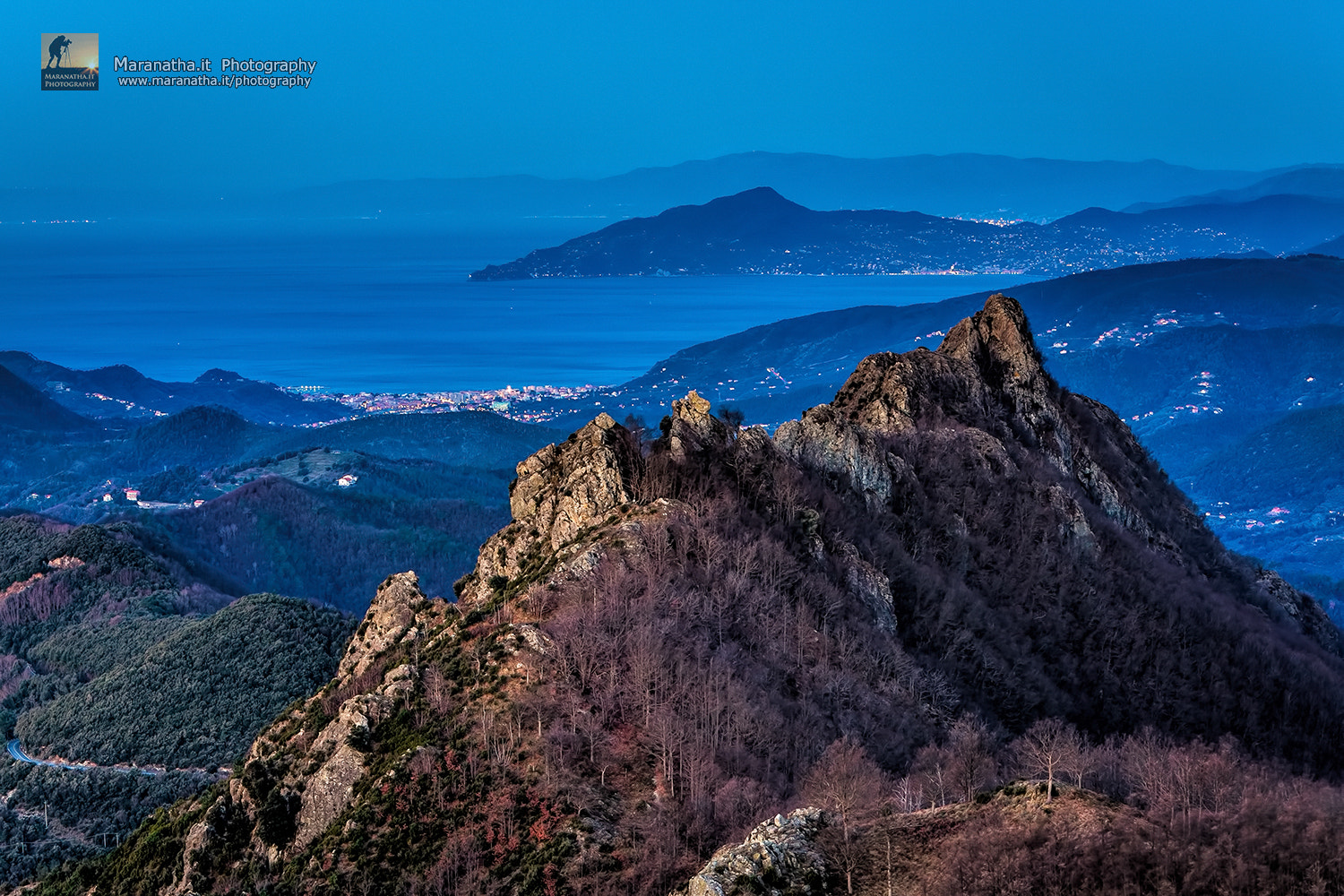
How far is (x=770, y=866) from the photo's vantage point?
3400 centimetres

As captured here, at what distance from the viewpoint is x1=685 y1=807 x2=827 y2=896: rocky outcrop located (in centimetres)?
3353

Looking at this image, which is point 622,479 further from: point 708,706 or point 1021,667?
point 1021,667

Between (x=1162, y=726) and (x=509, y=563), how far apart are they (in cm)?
3033

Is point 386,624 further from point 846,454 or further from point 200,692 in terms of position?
point 200,692

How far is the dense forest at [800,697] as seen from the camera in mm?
37312

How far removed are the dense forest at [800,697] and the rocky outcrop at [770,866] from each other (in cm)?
114

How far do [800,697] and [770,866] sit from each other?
47.1ft

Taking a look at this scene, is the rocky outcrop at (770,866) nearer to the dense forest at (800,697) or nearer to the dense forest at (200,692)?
the dense forest at (800,697)

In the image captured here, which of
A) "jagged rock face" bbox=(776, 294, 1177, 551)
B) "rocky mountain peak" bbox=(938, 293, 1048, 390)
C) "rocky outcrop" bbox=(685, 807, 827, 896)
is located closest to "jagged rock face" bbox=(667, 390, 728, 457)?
"jagged rock face" bbox=(776, 294, 1177, 551)

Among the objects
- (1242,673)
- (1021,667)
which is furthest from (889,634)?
(1242,673)

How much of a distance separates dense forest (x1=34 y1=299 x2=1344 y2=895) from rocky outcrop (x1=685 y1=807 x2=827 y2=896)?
114cm

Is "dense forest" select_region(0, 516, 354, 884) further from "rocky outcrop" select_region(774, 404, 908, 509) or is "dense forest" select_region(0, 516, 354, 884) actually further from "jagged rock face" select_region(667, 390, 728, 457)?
"rocky outcrop" select_region(774, 404, 908, 509)

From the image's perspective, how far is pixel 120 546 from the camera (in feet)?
440

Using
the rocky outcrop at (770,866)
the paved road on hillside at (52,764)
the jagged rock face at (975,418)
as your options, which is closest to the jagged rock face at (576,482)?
the jagged rock face at (975,418)
